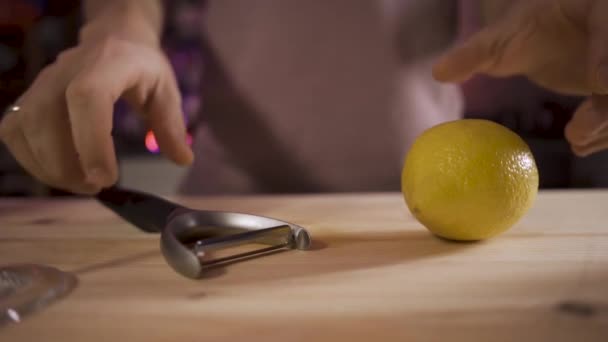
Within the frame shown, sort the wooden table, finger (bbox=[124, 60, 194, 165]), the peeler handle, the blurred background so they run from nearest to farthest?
the wooden table
the peeler handle
finger (bbox=[124, 60, 194, 165])
the blurred background

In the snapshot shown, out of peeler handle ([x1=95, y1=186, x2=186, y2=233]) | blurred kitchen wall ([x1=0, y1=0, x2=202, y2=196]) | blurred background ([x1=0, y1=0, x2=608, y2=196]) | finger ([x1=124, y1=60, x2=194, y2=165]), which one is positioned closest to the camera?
peeler handle ([x1=95, y1=186, x2=186, y2=233])

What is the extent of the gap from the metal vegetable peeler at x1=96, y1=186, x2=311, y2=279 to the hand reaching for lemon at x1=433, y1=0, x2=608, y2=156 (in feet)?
1.06

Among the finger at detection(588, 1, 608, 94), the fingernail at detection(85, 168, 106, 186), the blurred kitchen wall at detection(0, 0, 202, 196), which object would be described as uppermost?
the finger at detection(588, 1, 608, 94)

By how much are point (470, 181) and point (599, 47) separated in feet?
0.69

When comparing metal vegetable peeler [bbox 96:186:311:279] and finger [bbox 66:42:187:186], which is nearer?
metal vegetable peeler [bbox 96:186:311:279]

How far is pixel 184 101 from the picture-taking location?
7.16 ft

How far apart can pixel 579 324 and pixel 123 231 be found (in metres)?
0.50

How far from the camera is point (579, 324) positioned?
0.37 meters

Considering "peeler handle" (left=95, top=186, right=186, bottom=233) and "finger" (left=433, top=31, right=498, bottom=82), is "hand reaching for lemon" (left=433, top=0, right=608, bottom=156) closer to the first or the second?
"finger" (left=433, top=31, right=498, bottom=82)

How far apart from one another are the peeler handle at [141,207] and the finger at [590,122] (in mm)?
503

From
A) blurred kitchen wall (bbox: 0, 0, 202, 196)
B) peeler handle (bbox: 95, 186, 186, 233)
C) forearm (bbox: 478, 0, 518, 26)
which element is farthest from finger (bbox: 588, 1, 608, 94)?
blurred kitchen wall (bbox: 0, 0, 202, 196)

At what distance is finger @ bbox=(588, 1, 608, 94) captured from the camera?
53cm

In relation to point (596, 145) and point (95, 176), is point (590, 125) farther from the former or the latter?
point (95, 176)

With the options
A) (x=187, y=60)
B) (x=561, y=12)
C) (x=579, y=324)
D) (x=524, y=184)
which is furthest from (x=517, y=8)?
(x=187, y=60)
